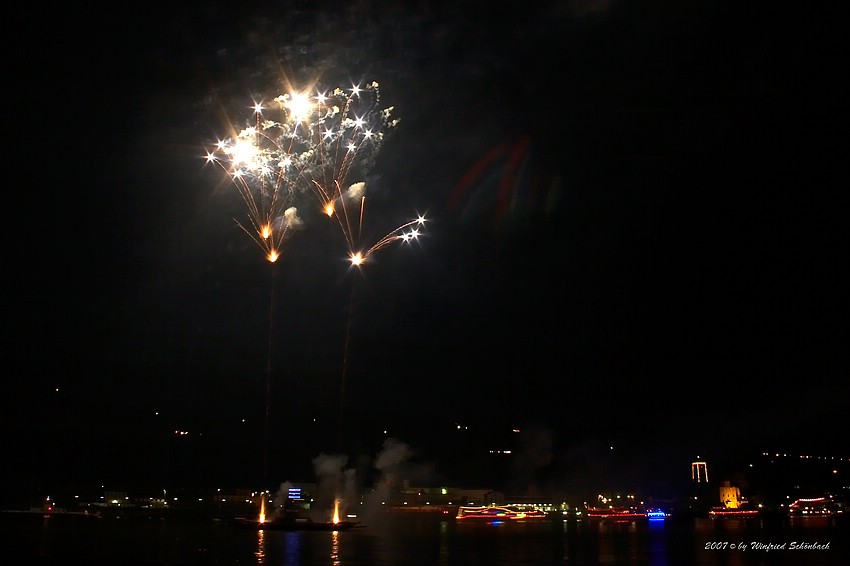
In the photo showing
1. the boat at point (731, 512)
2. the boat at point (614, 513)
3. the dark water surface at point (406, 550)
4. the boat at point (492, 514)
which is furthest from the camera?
the boat at point (731, 512)

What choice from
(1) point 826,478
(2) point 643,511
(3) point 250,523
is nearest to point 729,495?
(2) point 643,511

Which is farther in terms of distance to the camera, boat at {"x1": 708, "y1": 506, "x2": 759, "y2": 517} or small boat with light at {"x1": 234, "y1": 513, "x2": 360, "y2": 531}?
boat at {"x1": 708, "y1": 506, "x2": 759, "y2": 517}

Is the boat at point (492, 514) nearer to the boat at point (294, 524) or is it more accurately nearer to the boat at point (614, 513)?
the boat at point (614, 513)

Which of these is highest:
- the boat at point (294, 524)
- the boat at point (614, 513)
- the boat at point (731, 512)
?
the boat at point (294, 524)

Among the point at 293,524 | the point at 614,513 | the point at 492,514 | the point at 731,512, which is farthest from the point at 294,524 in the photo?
the point at 731,512

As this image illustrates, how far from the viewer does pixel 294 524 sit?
6150 centimetres

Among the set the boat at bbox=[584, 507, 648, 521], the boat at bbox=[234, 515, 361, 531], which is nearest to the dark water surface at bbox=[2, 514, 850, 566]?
the boat at bbox=[234, 515, 361, 531]

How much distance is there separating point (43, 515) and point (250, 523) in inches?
1470

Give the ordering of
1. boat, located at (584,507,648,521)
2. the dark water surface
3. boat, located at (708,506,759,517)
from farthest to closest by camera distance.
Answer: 1. boat, located at (708,506,759,517)
2. boat, located at (584,507,648,521)
3. the dark water surface

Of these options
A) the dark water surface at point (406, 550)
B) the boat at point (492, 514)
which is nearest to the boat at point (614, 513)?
the boat at point (492, 514)

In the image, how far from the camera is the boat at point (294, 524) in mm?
60281

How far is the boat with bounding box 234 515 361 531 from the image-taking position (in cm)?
6028

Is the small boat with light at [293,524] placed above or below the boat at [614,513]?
above

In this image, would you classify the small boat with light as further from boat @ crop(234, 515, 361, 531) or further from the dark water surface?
the dark water surface
